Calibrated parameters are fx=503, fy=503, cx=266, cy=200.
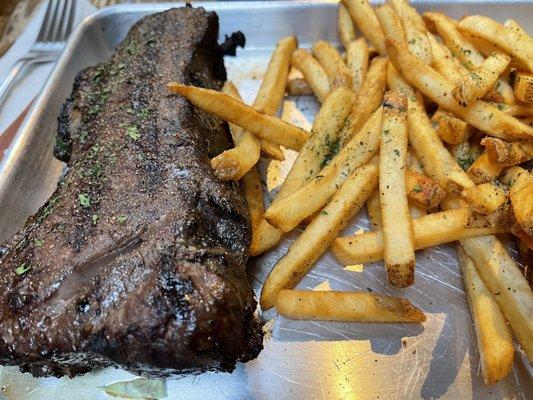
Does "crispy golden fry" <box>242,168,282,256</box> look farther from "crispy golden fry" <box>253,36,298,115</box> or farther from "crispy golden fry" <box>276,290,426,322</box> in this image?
"crispy golden fry" <box>253,36,298,115</box>

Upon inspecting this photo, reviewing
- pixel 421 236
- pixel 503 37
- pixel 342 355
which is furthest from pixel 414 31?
pixel 342 355

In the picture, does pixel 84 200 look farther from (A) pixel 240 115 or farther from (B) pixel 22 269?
(A) pixel 240 115

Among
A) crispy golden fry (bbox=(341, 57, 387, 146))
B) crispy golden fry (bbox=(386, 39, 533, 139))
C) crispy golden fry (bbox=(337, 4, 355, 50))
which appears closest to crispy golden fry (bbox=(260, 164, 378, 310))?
crispy golden fry (bbox=(341, 57, 387, 146))

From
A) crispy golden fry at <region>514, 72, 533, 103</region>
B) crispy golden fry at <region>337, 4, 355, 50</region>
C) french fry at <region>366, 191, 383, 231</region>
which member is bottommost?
french fry at <region>366, 191, 383, 231</region>

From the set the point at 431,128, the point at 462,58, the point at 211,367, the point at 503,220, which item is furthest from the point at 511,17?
the point at 211,367

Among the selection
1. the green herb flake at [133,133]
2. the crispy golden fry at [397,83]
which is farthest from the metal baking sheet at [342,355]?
the green herb flake at [133,133]

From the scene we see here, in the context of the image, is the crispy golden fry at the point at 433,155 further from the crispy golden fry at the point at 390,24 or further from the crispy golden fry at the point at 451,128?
the crispy golden fry at the point at 390,24

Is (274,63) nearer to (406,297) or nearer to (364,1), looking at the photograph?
(364,1)
